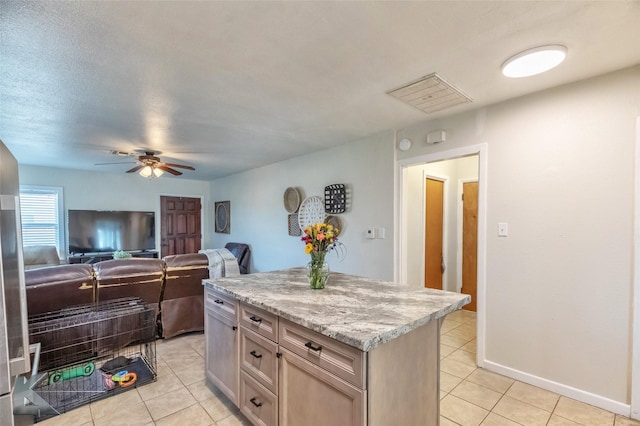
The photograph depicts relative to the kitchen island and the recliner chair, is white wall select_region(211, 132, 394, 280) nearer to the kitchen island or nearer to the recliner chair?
the recliner chair

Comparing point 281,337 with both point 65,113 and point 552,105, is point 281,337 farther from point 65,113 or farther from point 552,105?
point 65,113

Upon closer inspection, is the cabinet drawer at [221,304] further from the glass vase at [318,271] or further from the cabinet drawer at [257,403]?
the glass vase at [318,271]

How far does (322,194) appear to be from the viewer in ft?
14.1

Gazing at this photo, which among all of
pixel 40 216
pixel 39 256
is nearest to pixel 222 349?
pixel 39 256

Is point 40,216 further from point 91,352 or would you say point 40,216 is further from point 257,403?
point 257,403

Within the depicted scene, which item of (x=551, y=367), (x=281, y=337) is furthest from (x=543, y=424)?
(x=281, y=337)

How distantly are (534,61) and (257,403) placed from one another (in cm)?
280

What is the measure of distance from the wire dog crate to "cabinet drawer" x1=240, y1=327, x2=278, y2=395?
122cm

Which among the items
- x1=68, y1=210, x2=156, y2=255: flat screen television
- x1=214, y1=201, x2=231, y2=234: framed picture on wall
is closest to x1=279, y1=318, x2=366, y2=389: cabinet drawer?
x1=214, y1=201, x2=231, y2=234: framed picture on wall

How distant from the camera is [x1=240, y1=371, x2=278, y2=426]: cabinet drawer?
167 cm

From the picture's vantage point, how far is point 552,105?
2.31 metres

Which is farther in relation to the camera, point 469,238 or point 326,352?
point 469,238

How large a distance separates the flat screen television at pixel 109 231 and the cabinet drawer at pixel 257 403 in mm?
5454

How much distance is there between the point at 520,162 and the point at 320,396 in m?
2.44
